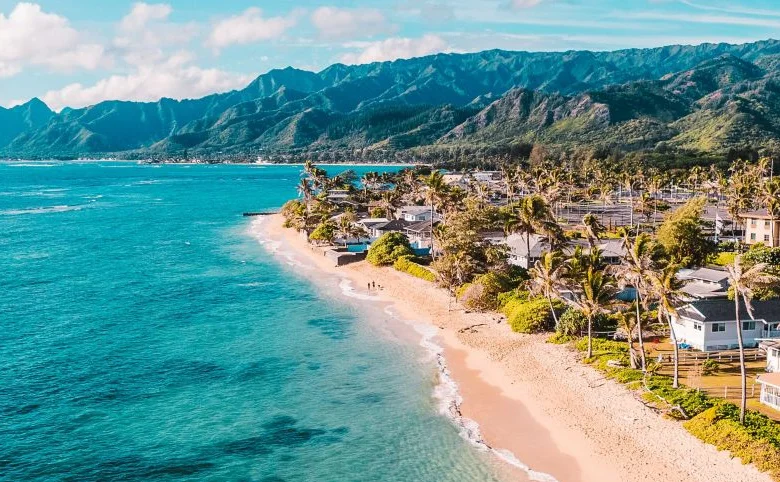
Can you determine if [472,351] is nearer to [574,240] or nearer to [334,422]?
[334,422]

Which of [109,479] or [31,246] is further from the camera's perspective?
[31,246]

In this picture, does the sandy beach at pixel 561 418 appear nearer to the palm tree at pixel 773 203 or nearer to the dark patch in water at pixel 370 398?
the dark patch in water at pixel 370 398

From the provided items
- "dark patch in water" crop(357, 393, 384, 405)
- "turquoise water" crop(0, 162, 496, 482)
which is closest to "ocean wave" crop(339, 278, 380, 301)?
"turquoise water" crop(0, 162, 496, 482)

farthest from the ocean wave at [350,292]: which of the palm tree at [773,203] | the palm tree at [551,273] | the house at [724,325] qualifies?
the palm tree at [773,203]

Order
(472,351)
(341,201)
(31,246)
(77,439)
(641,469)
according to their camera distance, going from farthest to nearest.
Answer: (341,201)
(31,246)
(472,351)
(77,439)
(641,469)

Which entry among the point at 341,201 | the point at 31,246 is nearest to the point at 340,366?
the point at 31,246

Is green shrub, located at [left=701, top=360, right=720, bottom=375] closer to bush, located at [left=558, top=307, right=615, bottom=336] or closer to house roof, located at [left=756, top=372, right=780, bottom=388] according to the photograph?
house roof, located at [left=756, top=372, right=780, bottom=388]

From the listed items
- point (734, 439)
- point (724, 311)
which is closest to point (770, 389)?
point (734, 439)
